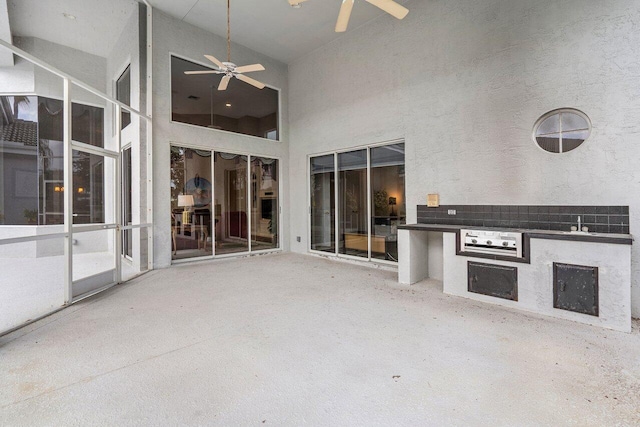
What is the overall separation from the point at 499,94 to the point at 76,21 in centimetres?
583

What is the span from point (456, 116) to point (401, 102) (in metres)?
1.02

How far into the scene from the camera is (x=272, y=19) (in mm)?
5469

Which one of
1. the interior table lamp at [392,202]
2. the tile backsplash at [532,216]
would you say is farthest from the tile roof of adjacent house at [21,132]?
the tile backsplash at [532,216]

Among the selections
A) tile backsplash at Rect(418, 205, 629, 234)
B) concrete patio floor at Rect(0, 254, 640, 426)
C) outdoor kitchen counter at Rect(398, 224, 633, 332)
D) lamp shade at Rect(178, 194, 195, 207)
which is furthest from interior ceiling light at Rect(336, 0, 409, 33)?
lamp shade at Rect(178, 194, 195, 207)

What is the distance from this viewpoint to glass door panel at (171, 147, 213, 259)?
5.60 m

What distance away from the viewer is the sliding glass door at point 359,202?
5.30 m

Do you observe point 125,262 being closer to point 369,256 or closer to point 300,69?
point 369,256

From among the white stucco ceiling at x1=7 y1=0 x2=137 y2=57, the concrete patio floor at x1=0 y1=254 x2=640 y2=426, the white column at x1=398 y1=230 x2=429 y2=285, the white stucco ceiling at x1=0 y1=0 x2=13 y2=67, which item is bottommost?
the concrete patio floor at x1=0 y1=254 x2=640 y2=426

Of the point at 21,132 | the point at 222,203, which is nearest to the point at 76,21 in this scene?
the point at 21,132

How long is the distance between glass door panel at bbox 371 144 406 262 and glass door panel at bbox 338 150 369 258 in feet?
0.65

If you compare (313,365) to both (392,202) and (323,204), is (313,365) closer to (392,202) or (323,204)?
(392,202)

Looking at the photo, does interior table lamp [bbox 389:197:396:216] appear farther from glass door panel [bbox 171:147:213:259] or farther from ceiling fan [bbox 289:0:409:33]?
glass door panel [bbox 171:147:213:259]

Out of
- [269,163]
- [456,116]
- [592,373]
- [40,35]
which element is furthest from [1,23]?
[592,373]

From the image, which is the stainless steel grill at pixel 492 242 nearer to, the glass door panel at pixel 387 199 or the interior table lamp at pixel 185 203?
the glass door panel at pixel 387 199
